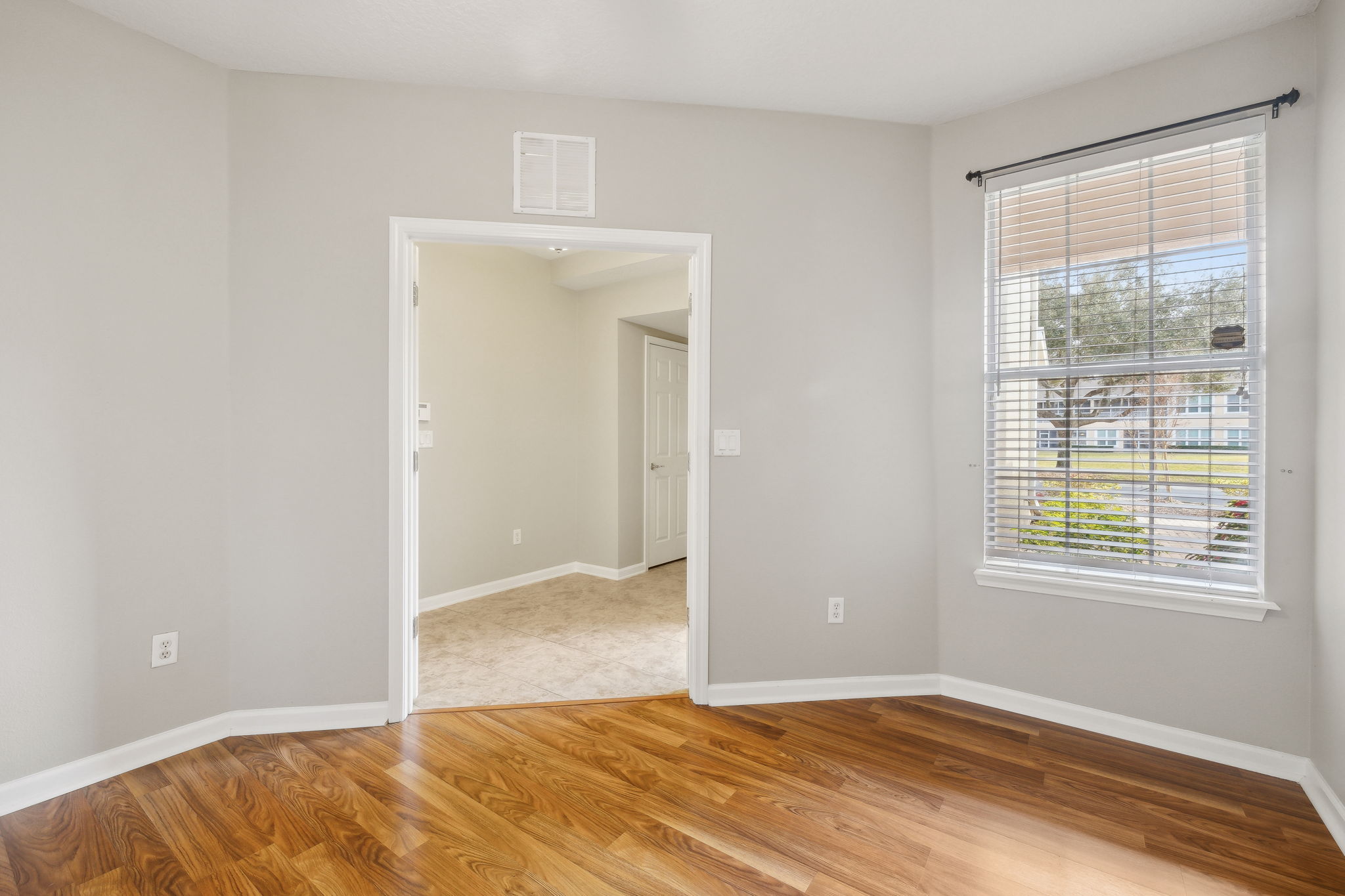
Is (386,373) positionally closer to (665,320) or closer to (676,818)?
(676,818)

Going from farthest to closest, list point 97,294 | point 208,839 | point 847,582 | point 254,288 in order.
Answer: point 847,582 → point 254,288 → point 97,294 → point 208,839

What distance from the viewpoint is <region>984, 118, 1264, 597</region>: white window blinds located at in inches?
83.1

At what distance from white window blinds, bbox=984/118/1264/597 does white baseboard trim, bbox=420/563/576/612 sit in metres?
3.35

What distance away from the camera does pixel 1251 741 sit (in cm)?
208

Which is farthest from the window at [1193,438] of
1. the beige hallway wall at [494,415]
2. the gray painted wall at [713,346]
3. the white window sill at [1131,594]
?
the beige hallway wall at [494,415]

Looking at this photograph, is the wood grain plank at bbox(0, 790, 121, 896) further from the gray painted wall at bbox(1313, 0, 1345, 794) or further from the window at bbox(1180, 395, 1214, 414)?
the window at bbox(1180, 395, 1214, 414)

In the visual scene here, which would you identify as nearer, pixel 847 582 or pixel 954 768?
pixel 954 768

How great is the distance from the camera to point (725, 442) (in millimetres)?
2582

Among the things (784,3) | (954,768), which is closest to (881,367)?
(784,3)

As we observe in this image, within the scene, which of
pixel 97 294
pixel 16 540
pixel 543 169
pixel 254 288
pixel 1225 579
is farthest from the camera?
pixel 543 169

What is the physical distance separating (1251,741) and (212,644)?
3804mm

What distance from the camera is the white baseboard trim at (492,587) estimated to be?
4.07m

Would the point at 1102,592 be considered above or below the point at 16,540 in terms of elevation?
below

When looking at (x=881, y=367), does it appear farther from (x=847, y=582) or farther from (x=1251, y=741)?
(x=1251, y=741)
